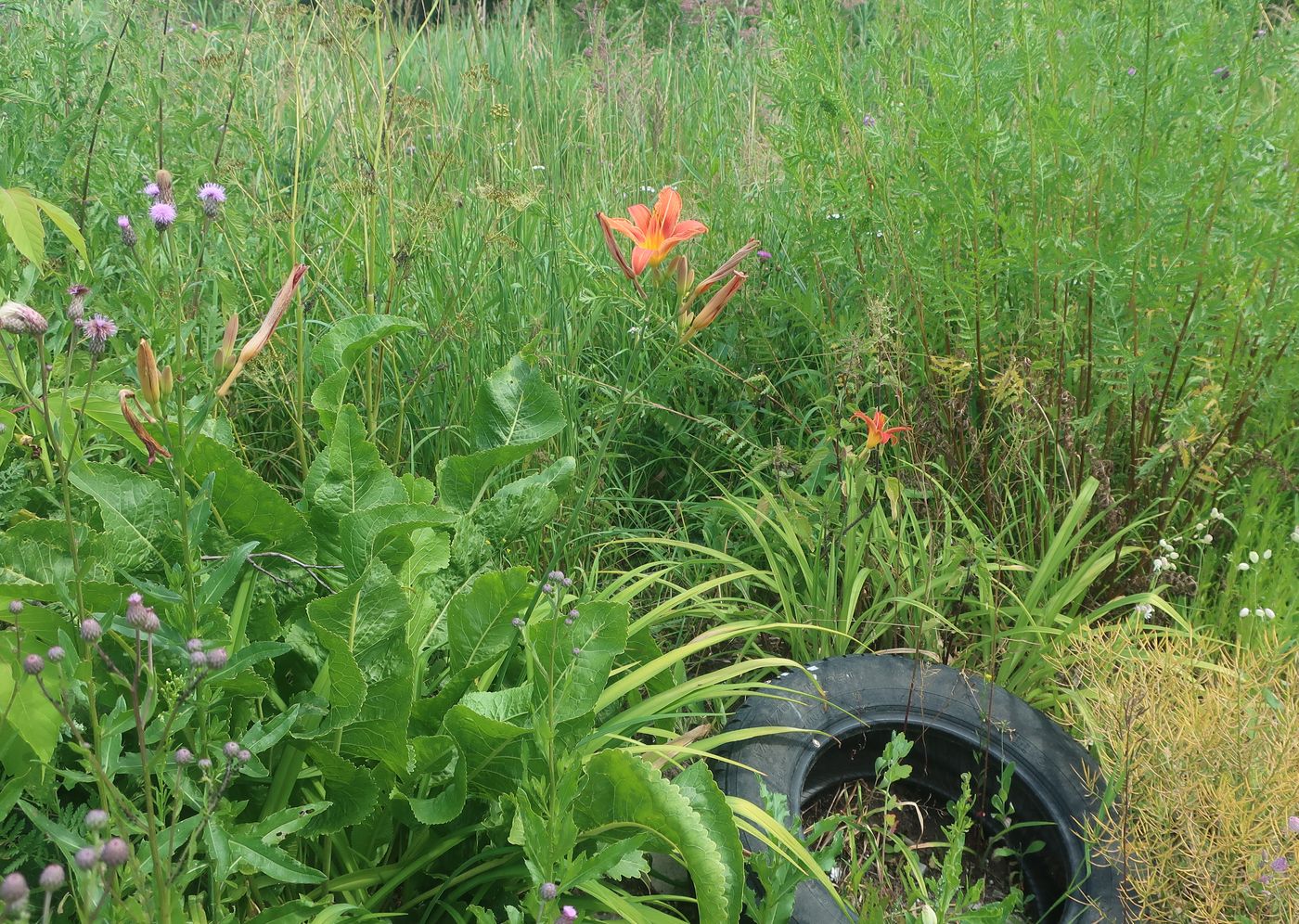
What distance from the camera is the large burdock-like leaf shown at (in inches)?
58.3

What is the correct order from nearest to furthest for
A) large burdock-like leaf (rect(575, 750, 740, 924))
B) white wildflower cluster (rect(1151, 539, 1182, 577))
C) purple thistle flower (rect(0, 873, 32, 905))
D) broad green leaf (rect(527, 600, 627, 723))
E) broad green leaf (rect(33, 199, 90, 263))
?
purple thistle flower (rect(0, 873, 32, 905)) → broad green leaf (rect(33, 199, 90, 263)) → large burdock-like leaf (rect(575, 750, 740, 924)) → broad green leaf (rect(527, 600, 627, 723)) → white wildflower cluster (rect(1151, 539, 1182, 577))

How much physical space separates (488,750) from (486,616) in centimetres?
23

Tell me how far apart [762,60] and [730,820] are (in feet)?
7.83

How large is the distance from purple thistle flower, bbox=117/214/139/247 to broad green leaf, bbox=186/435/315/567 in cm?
33

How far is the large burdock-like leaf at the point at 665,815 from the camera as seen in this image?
1.48 m

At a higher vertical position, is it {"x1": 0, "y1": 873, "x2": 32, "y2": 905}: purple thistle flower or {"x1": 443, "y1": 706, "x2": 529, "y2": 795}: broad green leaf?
{"x1": 0, "y1": 873, "x2": 32, "y2": 905}: purple thistle flower

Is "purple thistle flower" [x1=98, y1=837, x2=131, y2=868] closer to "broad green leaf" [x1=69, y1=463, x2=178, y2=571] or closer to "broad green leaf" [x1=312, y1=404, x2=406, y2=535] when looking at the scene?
"broad green leaf" [x1=69, y1=463, x2=178, y2=571]

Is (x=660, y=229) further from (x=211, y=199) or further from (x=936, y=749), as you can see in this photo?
(x=936, y=749)

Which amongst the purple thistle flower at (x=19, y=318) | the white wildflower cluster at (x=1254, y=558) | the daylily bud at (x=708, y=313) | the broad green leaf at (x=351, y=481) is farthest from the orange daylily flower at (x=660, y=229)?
the white wildflower cluster at (x=1254, y=558)

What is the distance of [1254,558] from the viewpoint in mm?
2316

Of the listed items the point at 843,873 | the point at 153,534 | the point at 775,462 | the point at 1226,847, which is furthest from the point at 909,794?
the point at 153,534

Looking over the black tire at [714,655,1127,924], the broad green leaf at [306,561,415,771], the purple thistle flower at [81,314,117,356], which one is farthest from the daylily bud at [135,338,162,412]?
the black tire at [714,655,1127,924]

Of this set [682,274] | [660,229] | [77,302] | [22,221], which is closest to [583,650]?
[682,274]

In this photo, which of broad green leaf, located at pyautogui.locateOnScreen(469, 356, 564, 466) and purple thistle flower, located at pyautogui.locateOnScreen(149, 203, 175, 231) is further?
A: broad green leaf, located at pyautogui.locateOnScreen(469, 356, 564, 466)
